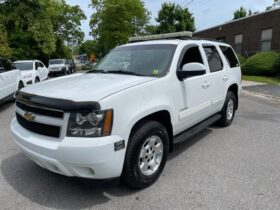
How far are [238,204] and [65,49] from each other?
3965 cm

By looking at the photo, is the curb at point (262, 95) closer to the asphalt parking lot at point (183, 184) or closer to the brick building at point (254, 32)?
the asphalt parking lot at point (183, 184)

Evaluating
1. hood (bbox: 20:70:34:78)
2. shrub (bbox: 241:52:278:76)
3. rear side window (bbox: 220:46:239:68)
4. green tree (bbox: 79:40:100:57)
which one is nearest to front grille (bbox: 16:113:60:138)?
rear side window (bbox: 220:46:239:68)

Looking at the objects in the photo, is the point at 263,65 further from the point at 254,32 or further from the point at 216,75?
the point at 216,75

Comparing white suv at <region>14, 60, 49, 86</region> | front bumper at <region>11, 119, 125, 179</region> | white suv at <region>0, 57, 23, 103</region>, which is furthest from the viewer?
white suv at <region>14, 60, 49, 86</region>

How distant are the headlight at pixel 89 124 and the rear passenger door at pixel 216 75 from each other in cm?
275

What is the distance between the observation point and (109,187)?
3607mm

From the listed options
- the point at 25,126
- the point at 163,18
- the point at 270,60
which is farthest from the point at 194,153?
the point at 163,18

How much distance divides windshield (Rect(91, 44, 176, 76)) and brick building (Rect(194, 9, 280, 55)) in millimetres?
19124

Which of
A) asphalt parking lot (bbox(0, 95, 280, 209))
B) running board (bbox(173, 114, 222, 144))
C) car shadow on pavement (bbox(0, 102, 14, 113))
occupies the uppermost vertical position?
running board (bbox(173, 114, 222, 144))

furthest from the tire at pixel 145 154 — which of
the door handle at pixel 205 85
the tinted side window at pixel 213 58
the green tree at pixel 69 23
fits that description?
the green tree at pixel 69 23

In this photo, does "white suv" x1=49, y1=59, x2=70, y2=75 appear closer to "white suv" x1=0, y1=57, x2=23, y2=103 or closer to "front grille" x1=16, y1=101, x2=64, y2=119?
"white suv" x1=0, y1=57, x2=23, y2=103

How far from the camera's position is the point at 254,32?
23.3 metres

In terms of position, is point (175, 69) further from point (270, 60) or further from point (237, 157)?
point (270, 60)

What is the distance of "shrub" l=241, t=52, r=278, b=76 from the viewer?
17609 mm
